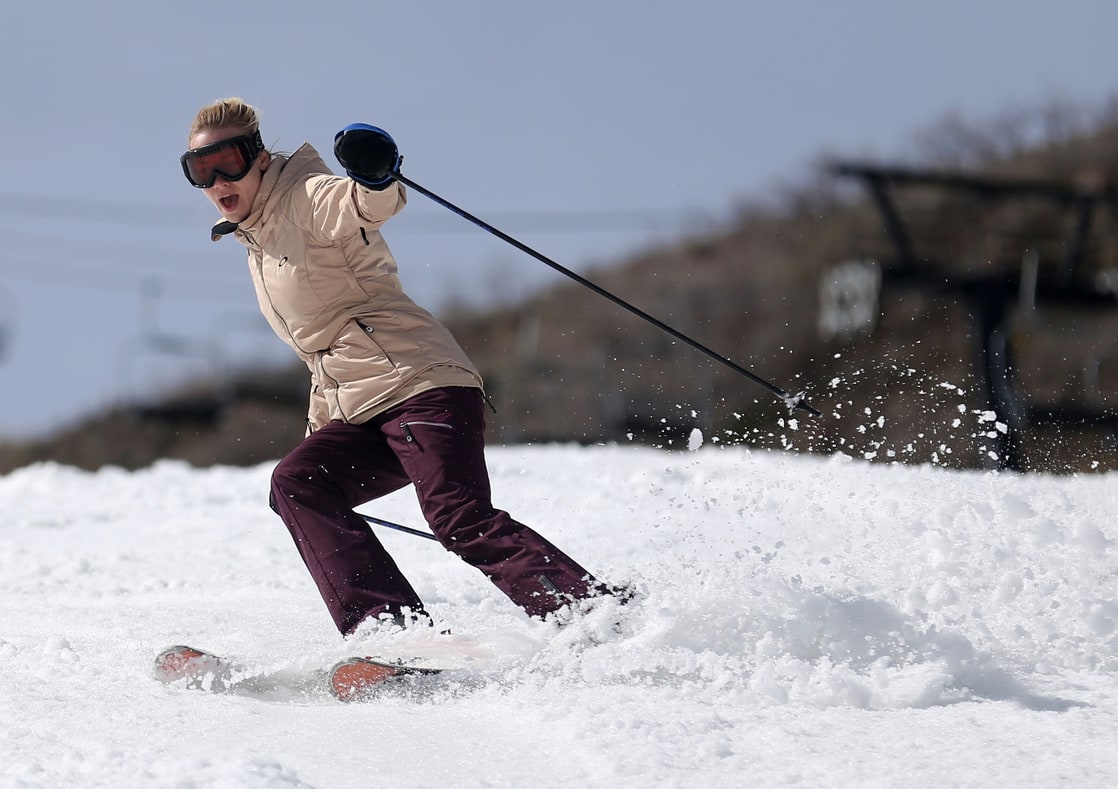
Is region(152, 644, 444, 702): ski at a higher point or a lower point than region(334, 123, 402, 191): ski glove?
lower

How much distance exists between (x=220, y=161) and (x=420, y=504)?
1007 mm

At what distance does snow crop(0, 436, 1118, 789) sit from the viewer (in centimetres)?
227

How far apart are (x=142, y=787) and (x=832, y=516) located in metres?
2.65

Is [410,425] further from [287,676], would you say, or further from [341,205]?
[287,676]

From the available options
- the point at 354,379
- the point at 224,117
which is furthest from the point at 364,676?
the point at 224,117

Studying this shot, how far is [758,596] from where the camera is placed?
Answer: 2.94 meters

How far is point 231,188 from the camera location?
316 cm

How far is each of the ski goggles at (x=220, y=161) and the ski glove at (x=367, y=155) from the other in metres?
0.42

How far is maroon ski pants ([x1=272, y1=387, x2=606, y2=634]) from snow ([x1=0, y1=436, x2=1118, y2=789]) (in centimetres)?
11

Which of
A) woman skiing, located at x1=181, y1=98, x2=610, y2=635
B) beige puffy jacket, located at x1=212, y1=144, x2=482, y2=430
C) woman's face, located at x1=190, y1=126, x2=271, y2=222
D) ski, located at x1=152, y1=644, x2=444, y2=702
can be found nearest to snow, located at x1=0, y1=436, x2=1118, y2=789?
ski, located at x1=152, y1=644, x2=444, y2=702

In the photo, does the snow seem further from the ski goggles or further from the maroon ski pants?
the ski goggles

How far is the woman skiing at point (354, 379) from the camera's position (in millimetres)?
2943

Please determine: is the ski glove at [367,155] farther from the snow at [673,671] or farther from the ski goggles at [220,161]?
the snow at [673,671]

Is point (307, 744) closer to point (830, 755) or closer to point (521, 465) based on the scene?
point (830, 755)
